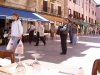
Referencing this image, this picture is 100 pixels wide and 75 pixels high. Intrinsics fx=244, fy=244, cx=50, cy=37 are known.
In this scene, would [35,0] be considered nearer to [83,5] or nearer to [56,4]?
[56,4]

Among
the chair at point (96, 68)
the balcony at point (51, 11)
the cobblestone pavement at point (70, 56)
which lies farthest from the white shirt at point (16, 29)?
the balcony at point (51, 11)

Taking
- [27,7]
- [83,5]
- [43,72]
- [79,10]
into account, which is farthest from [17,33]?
[83,5]

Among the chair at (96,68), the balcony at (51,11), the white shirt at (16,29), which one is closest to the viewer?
the chair at (96,68)

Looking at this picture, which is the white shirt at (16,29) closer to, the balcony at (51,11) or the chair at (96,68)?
the chair at (96,68)

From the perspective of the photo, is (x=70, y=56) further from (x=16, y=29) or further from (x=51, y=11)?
(x=51, y=11)

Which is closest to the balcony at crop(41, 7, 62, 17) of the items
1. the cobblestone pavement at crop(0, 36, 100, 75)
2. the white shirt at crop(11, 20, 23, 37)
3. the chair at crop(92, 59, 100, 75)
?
the cobblestone pavement at crop(0, 36, 100, 75)

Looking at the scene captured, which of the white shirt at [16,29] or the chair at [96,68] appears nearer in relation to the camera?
the chair at [96,68]

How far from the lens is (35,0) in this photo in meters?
26.8

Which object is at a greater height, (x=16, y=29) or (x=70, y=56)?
(x=16, y=29)

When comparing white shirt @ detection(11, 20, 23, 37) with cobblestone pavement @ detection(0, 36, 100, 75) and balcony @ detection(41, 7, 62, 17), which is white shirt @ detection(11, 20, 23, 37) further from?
balcony @ detection(41, 7, 62, 17)

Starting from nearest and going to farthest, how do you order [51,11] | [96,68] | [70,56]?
[96,68] < [70,56] < [51,11]

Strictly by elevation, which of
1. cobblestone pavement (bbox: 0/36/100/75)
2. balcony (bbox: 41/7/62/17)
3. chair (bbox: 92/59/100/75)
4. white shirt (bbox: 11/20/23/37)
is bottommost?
cobblestone pavement (bbox: 0/36/100/75)

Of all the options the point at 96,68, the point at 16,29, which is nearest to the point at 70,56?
the point at 16,29

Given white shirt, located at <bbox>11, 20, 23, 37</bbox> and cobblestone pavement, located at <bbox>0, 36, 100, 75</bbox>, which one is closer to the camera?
white shirt, located at <bbox>11, 20, 23, 37</bbox>
